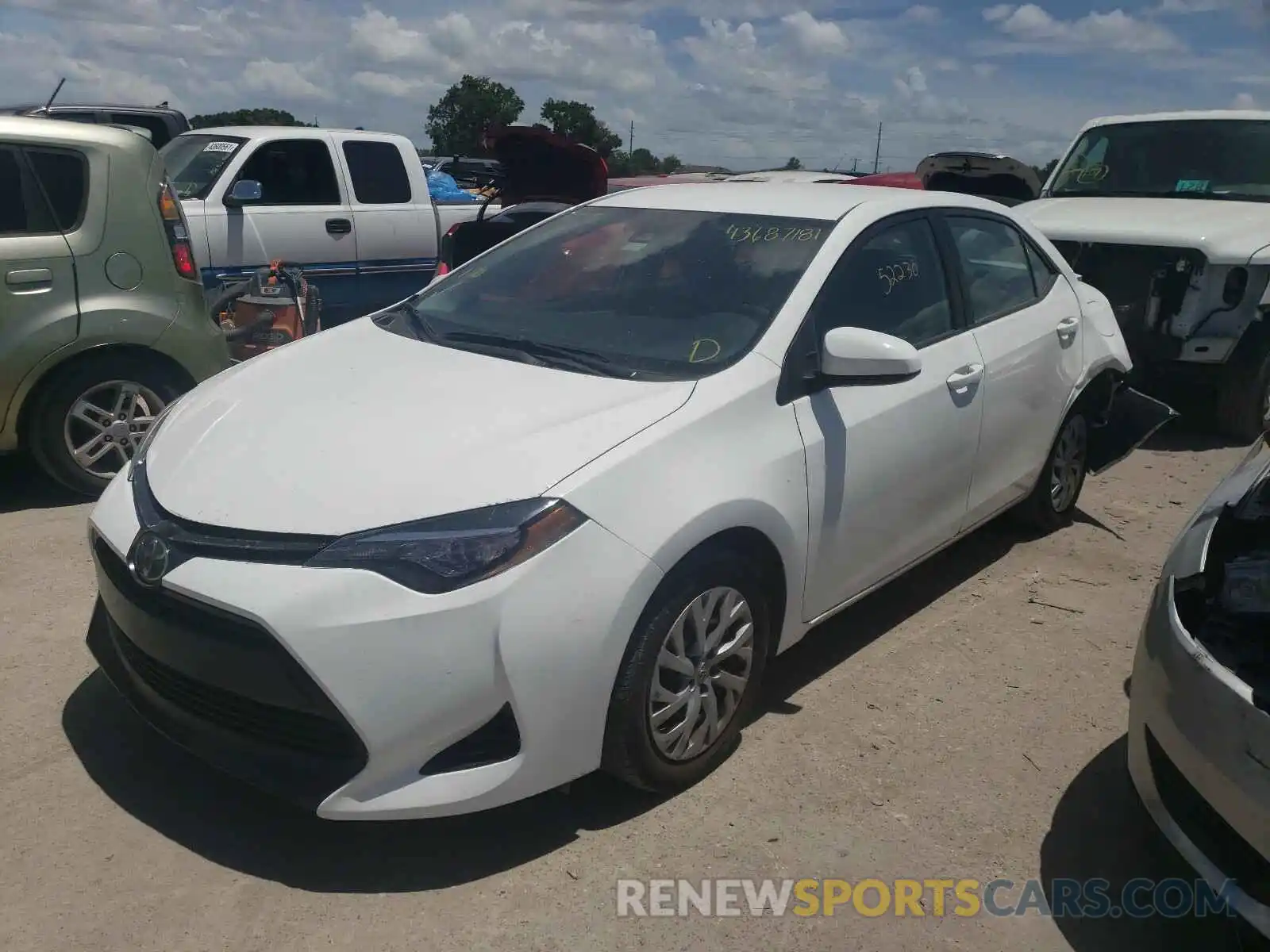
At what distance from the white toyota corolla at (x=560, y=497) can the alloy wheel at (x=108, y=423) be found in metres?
1.73

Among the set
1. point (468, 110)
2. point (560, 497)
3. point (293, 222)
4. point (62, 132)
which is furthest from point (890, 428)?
point (468, 110)

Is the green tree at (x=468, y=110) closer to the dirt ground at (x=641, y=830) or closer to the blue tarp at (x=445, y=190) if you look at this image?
the blue tarp at (x=445, y=190)

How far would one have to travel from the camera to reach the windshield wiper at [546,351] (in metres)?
3.25

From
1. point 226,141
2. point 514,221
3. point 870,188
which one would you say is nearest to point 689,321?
point 870,188

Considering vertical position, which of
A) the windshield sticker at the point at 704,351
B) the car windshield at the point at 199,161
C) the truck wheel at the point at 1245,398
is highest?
the car windshield at the point at 199,161

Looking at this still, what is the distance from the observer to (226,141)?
8.20m

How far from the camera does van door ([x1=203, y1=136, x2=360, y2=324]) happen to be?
7.83 metres

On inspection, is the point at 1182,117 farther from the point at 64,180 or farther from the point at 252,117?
the point at 252,117

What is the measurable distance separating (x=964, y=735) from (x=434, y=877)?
1764 mm

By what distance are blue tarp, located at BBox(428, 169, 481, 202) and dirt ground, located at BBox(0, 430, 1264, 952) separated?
262 inches

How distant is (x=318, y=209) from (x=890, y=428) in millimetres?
6064

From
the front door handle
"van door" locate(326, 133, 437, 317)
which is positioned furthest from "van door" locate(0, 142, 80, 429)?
the front door handle

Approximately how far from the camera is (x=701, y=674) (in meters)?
2.98

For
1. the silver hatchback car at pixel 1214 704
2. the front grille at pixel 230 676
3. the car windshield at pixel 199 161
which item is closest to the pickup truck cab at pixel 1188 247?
the silver hatchback car at pixel 1214 704
